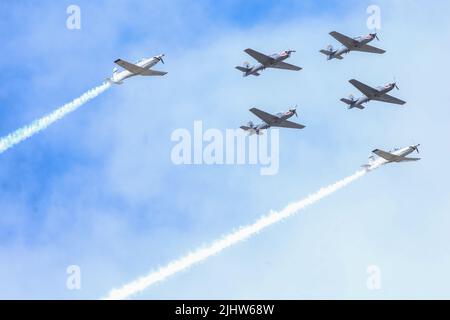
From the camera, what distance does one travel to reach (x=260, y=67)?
160625mm

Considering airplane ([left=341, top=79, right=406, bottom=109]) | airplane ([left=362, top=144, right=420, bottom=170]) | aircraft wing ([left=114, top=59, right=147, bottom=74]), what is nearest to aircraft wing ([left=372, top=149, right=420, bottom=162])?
airplane ([left=362, top=144, right=420, bottom=170])

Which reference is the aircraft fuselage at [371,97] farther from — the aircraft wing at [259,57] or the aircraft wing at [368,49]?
the aircraft wing at [259,57]

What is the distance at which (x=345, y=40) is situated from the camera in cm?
16162

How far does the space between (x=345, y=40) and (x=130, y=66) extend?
111 feet

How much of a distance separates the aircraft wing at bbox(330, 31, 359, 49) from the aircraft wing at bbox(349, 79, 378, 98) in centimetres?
538

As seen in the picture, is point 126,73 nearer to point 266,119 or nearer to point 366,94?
point 266,119

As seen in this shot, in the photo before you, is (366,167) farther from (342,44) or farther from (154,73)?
(154,73)

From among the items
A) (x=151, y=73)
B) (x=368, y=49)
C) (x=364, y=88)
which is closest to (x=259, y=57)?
(x=151, y=73)

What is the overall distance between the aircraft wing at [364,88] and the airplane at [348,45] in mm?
4404

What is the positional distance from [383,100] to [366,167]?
1743cm

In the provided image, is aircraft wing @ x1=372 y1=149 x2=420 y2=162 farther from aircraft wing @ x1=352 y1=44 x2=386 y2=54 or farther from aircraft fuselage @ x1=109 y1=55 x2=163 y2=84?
aircraft fuselage @ x1=109 y1=55 x2=163 y2=84

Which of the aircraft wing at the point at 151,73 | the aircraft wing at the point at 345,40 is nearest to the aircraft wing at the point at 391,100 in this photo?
the aircraft wing at the point at 345,40
